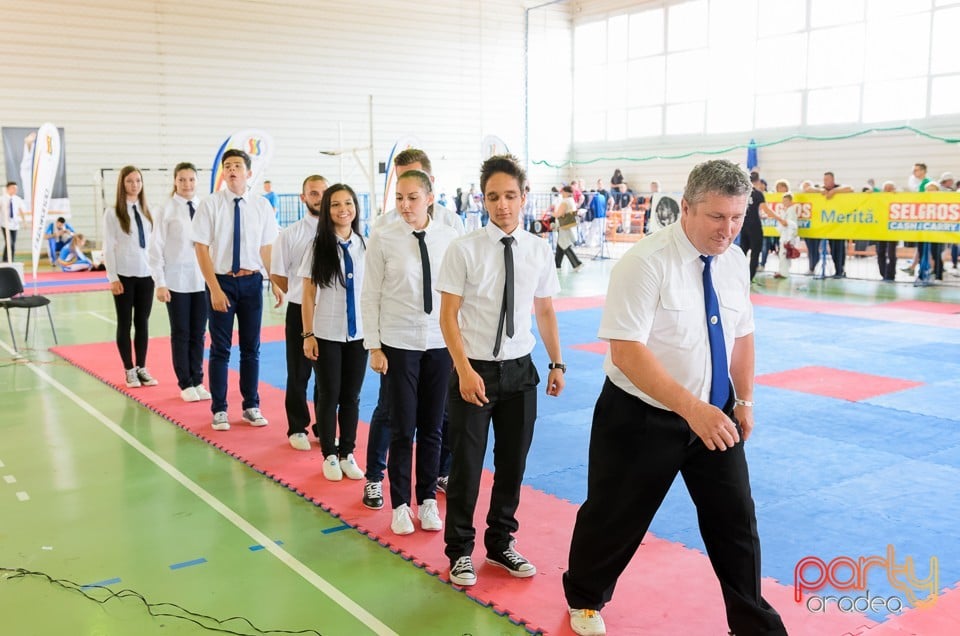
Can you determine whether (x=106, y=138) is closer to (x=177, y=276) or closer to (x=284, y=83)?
(x=284, y=83)

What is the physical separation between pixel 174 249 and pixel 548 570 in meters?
4.47

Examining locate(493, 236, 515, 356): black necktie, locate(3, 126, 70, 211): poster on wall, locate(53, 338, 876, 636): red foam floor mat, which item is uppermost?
locate(3, 126, 70, 211): poster on wall

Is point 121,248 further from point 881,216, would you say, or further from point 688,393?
point 881,216

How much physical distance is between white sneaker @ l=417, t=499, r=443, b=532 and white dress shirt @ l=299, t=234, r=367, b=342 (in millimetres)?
1173

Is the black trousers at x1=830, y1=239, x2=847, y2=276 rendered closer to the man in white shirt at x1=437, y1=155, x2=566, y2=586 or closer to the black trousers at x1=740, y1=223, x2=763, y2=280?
the black trousers at x1=740, y1=223, x2=763, y2=280

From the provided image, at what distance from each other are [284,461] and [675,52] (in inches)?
935

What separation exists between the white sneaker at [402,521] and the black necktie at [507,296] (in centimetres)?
116

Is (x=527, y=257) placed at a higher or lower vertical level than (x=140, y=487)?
higher

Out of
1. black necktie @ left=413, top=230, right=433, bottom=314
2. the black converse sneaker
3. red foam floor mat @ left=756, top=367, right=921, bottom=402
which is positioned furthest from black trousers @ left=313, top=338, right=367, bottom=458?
red foam floor mat @ left=756, top=367, right=921, bottom=402

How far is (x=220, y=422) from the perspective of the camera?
20.8ft

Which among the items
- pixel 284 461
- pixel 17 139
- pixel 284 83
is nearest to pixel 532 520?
pixel 284 461

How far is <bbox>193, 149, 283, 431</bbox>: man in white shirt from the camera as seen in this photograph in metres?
6.24

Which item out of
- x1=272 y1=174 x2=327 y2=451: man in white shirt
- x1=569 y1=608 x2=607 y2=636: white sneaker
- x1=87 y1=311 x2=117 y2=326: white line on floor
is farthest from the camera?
x1=87 y1=311 x2=117 y2=326: white line on floor

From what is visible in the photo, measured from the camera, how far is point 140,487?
516 cm
